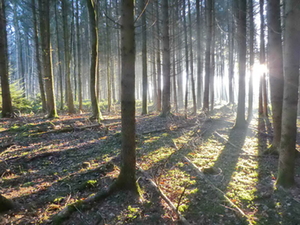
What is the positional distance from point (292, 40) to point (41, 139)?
830 cm

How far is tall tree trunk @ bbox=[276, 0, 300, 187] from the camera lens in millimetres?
3936

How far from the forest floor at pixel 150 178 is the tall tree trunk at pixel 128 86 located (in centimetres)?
67

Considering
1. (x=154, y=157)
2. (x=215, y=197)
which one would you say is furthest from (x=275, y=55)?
(x=154, y=157)

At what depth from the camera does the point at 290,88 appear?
4012 millimetres

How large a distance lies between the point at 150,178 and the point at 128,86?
89.8 inches

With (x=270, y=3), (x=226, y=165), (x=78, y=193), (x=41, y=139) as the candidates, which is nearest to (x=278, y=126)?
(x=226, y=165)

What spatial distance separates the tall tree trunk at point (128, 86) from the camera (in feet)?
11.4

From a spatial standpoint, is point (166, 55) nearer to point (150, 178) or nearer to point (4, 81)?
point (150, 178)

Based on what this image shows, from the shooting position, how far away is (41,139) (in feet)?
25.4

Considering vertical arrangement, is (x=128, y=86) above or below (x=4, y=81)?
below

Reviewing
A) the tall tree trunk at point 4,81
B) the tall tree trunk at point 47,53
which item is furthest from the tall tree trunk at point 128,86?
the tall tree trunk at point 4,81

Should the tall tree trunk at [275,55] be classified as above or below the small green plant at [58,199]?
above

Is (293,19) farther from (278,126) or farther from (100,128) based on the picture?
(100,128)

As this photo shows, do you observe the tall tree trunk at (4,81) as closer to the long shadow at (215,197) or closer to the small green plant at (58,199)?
the small green plant at (58,199)
